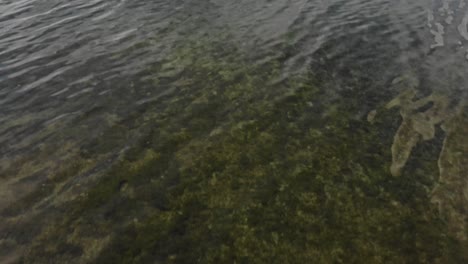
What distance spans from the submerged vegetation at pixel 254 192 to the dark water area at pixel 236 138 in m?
0.04

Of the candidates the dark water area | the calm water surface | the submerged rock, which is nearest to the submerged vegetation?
the dark water area

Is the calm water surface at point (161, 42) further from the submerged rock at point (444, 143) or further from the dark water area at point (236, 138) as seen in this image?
the submerged rock at point (444, 143)

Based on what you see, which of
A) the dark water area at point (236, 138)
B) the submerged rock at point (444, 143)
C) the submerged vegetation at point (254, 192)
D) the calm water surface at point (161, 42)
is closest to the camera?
the submerged vegetation at point (254, 192)

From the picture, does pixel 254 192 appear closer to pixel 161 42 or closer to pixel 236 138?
pixel 236 138

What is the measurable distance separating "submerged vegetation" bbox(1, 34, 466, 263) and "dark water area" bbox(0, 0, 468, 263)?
0.04 meters

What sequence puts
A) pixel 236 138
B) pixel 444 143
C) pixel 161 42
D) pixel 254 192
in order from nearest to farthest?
1. pixel 254 192
2. pixel 444 143
3. pixel 236 138
4. pixel 161 42

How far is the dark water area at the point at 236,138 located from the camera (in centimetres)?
789

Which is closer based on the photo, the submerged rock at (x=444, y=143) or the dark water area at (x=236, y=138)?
the dark water area at (x=236, y=138)

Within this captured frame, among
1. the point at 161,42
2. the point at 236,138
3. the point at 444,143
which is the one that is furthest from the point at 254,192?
the point at 161,42

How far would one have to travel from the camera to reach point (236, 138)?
36.5 feet

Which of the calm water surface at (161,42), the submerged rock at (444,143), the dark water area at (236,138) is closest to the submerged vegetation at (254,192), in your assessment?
the dark water area at (236,138)

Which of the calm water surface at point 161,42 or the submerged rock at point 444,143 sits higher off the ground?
the calm water surface at point 161,42

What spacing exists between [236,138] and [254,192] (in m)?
2.45

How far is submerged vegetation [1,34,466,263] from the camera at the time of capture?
7.61 metres
